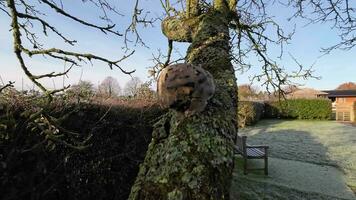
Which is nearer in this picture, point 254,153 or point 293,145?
point 254,153

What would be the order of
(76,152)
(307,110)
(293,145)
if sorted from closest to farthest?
(76,152) < (293,145) < (307,110)

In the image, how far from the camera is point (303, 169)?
37.2 ft

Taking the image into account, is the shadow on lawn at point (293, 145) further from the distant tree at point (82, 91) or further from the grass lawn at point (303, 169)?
the distant tree at point (82, 91)

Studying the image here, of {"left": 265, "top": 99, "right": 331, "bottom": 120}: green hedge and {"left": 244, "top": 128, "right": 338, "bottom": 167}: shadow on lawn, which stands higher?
{"left": 265, "top": 99, "right": 331, "bottom": 120}: green hedge

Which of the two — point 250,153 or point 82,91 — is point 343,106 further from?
point 82,91

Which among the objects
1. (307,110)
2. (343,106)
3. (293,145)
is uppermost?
(343,106)

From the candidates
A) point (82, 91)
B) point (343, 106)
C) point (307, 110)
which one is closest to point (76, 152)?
point (82, 91)

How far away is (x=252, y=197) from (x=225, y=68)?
480cm

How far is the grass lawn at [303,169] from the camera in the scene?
8062mm

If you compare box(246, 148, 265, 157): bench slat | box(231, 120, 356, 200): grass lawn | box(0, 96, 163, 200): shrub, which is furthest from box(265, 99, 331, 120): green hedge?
box(0, 96, 163, 200): shrub

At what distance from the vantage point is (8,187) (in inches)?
144

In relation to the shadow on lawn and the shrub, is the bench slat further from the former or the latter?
the shrub

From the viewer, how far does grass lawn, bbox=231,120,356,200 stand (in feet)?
26.5

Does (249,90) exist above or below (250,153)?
above
